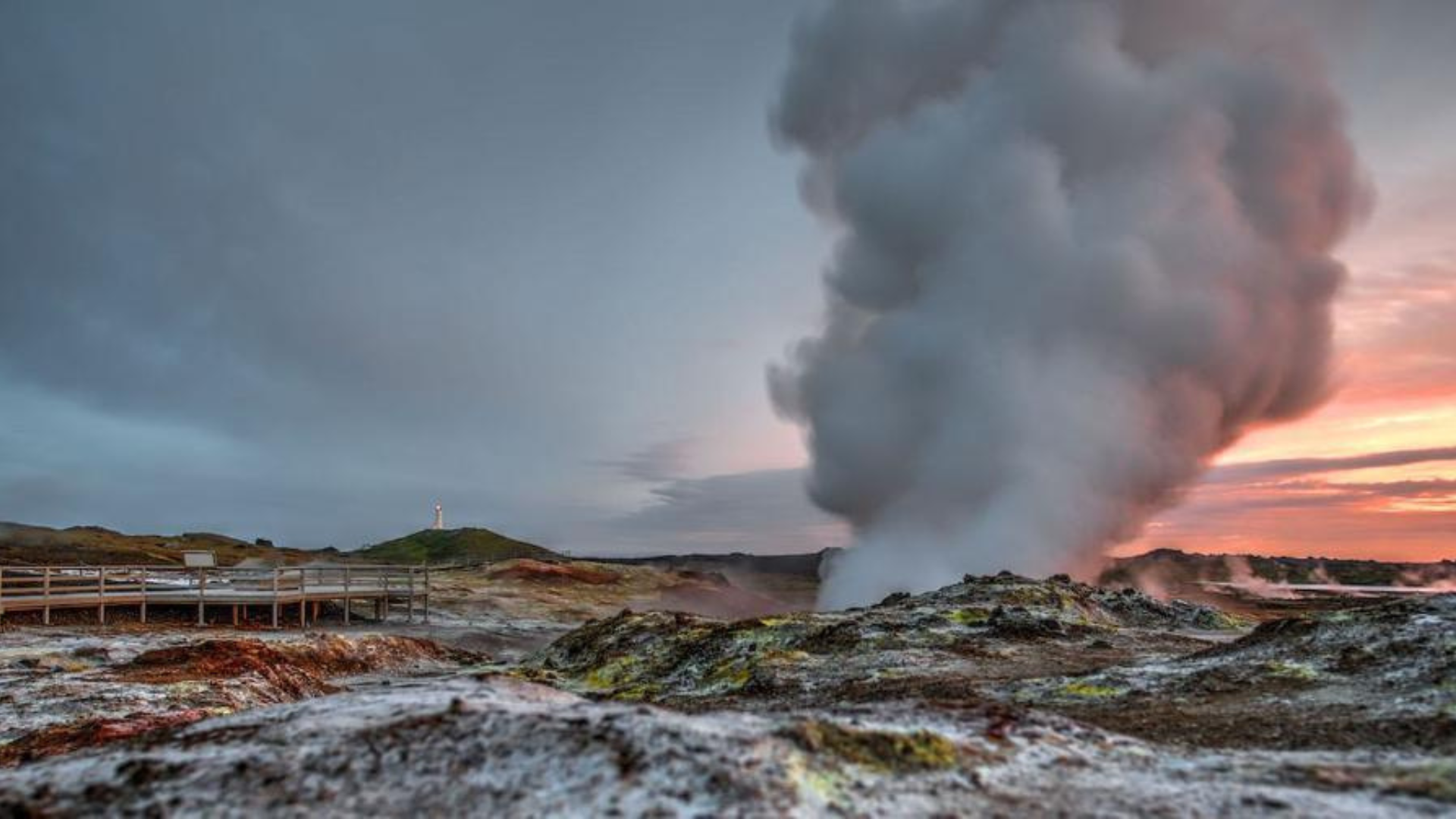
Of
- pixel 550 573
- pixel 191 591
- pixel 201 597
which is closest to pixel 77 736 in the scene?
pixel 201 597

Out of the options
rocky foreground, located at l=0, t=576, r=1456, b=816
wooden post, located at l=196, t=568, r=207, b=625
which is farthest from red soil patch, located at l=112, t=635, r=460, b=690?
wooden post, located at l=196, t=568, r=207, b=625

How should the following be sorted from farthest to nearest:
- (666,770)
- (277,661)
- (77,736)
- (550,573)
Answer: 1. (550,573)
2. (277,661)
3. (77,736)
4. (666,770)

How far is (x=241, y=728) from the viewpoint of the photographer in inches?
286

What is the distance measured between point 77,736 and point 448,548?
148306 mm

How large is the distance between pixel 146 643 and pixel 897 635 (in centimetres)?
2237

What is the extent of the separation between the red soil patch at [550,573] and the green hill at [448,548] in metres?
52.9

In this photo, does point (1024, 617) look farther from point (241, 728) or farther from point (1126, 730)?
point (241, 728)

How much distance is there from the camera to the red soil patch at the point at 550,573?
76.6m

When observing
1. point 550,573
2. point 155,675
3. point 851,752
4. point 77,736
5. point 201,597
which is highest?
point 851,752

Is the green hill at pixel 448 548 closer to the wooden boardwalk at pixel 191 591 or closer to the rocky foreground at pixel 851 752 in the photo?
the wooden boardwalk at pixel 191 591

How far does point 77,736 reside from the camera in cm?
1211

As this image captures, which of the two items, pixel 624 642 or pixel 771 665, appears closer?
pixel 771 665

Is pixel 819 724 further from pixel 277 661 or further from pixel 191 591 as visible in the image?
pixel 191 591

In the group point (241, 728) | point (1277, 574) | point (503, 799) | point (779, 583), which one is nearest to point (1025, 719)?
point (503, 799)
